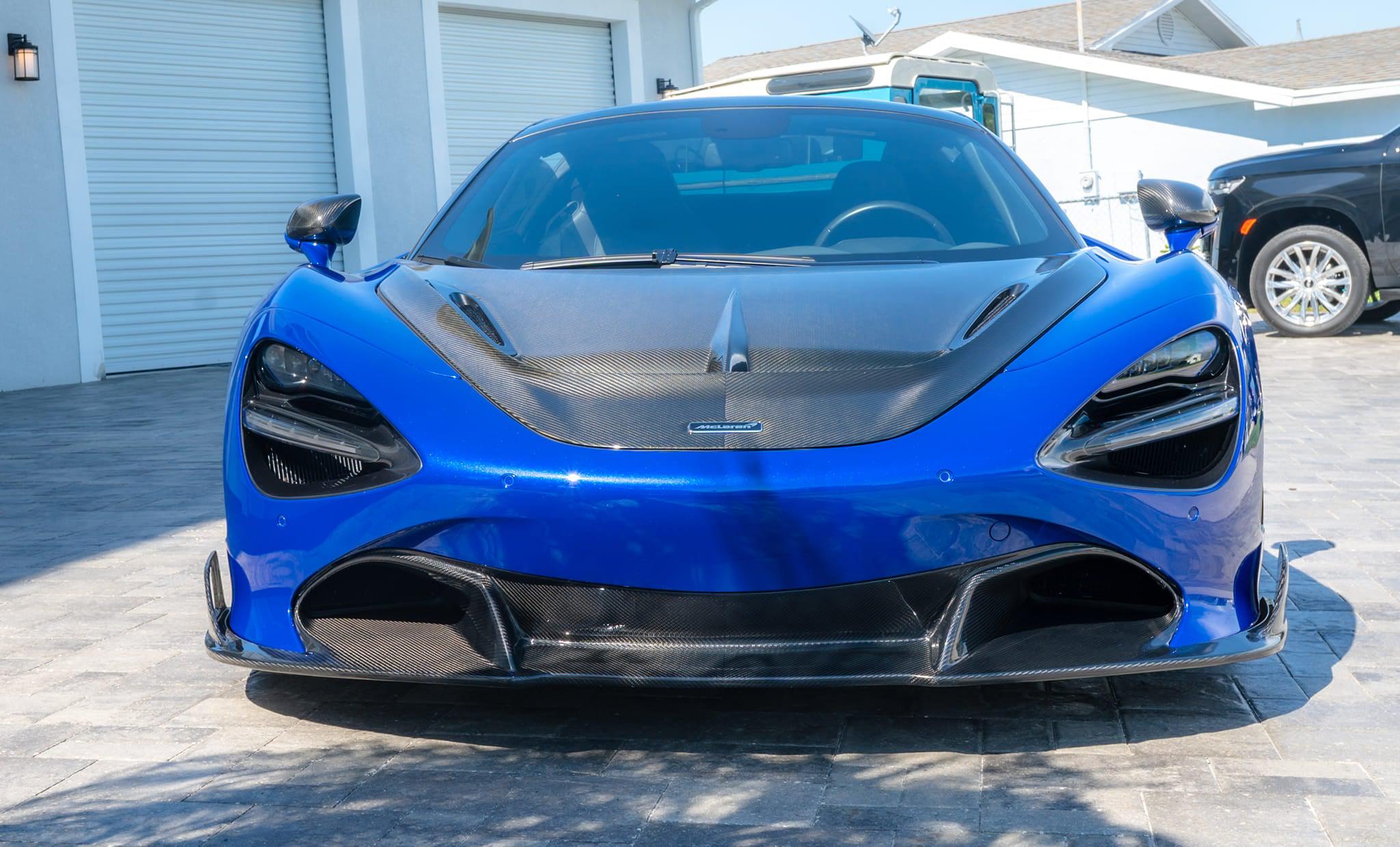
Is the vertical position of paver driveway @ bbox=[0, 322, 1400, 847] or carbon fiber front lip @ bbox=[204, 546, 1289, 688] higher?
carbon fiber front lip @ bbox=[204, 546, 1289, 688]

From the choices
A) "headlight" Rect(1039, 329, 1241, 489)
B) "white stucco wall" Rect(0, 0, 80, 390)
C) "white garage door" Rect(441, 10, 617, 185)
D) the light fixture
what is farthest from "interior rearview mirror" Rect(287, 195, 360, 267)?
"white garage door" Rect(441, 10, 617, 185)

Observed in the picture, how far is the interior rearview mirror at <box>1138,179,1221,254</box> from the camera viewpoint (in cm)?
357

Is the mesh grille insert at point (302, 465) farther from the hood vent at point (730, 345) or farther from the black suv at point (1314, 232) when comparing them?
the black suv at point (1314, 232)

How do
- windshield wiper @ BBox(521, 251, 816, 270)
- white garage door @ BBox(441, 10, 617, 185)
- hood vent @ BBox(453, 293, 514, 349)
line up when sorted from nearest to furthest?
hood vent @ BBox(453, 293, 514, 349) < windshield wiper @ BBox(521, 251, 816, 270) < white garage door @ BBox(441, 10, 617, 185)

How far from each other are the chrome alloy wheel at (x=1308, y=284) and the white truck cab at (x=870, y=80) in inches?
144

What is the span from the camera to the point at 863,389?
105 inches

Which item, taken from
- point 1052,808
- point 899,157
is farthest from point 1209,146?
point 1052,808

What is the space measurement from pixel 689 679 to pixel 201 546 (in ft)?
9.80

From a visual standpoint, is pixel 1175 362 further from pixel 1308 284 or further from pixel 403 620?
pixel 1308 284

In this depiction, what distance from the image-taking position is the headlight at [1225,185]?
1190 centimetres

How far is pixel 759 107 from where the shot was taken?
163 inches

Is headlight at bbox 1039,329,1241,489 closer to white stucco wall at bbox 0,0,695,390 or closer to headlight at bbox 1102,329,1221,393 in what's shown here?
headlight at bbox 1102,329,1221,393

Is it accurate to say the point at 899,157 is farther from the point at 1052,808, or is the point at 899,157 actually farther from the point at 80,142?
the point at 80,142

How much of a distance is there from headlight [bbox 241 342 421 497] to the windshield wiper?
74 cm
